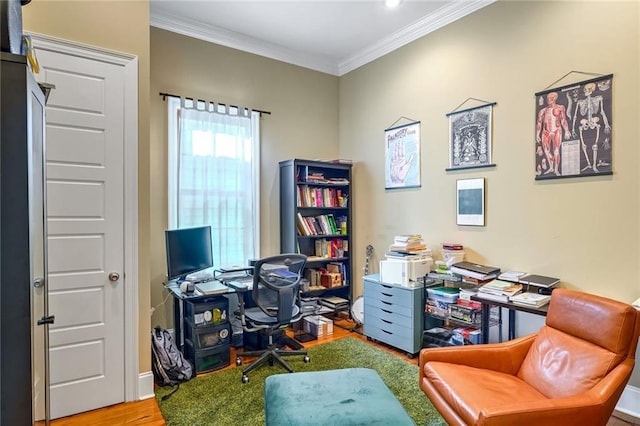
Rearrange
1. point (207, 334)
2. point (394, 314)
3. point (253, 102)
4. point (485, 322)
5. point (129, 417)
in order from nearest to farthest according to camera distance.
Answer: point (129, 417), point (485, 322), point (207, 334), point (394, 314), point (253, 102)

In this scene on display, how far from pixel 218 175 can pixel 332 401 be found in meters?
2.71

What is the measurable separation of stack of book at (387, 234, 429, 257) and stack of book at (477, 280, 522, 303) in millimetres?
799

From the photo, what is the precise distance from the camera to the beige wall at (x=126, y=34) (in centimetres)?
224

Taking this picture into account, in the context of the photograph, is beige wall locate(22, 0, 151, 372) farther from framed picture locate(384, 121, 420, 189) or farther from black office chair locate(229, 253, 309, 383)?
framed picture locate(384, 121, 420, 189)

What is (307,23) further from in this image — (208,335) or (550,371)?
(550,371)

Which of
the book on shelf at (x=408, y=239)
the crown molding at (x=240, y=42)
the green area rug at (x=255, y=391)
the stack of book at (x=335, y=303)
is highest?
the crown molding at (x=240, y=42)

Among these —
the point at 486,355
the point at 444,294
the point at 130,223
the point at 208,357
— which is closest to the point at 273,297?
the point at 208,357

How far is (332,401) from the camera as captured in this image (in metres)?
1.67

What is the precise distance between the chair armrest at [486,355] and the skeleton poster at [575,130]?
A: 51.1 inches

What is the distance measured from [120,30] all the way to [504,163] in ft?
10.3

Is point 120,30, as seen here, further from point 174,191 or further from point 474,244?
point 474,244

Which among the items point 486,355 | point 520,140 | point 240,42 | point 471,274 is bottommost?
point 486,355

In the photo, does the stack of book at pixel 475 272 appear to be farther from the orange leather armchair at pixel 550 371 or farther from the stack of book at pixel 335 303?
the stack of book at pixel 335 303

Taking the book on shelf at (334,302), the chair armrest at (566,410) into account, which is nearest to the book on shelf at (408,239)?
the book on shelf at (334,302)
